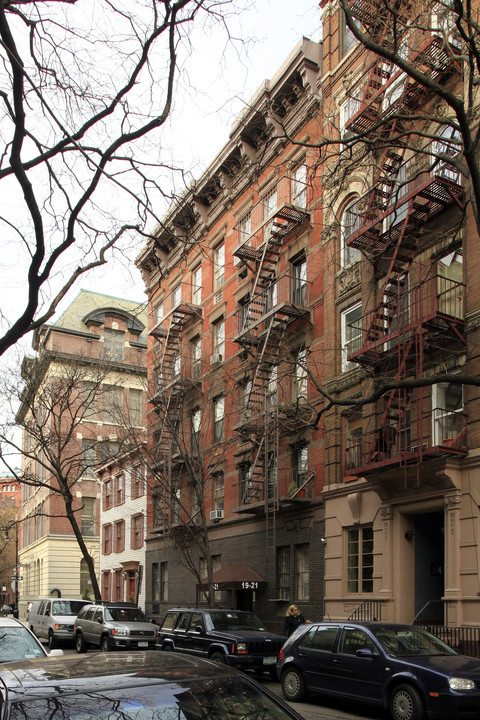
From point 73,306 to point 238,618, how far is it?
46161mm

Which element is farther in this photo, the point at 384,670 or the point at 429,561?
the point at 429,561

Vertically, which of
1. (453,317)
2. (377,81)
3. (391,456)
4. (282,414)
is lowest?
(391,456)

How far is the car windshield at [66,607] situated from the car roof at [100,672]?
26.2 metres

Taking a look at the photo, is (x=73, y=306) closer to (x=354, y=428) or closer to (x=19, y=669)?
(x=354, y=428)

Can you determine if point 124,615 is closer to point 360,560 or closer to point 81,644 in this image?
point 81,644

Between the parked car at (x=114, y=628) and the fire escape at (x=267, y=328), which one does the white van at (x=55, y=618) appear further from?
the fire escape at (x=267, y=328)

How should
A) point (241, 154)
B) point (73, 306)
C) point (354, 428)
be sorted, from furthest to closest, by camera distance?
point (73, 306), point (241, 154), point (354, 428)

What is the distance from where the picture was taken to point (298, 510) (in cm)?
2439

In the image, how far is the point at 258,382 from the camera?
27453 mm

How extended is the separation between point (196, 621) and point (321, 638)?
17.3ft

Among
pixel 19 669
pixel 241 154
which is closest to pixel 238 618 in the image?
pixel 19 669

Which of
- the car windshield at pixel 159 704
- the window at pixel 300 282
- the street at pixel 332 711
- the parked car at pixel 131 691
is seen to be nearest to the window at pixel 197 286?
the window at pixel 300 282

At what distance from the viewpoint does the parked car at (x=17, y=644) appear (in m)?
10.6

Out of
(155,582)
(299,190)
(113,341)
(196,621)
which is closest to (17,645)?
(196,621)
